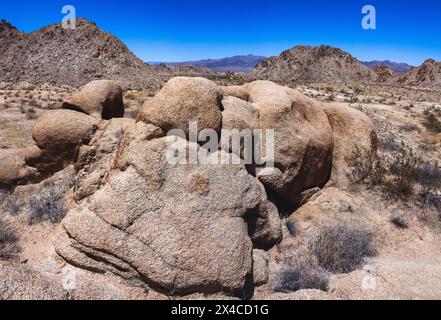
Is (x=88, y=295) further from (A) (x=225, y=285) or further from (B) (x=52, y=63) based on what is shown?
Result: (B) (x=52, y=63)

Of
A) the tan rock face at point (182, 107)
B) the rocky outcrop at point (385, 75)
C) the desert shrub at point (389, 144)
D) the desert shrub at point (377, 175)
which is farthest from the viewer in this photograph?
the rocky outcrop at point (385, 75)

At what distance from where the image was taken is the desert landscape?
419 cm

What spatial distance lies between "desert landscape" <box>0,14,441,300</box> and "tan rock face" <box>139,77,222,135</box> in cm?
2

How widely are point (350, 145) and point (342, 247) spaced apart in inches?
116

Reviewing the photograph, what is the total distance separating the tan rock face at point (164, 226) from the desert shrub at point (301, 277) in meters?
0.53

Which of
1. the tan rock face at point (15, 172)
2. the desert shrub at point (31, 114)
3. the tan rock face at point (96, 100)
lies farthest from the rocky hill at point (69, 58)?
the tan rock face at point (15, 172)

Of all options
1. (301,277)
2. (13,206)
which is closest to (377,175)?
(301,277)

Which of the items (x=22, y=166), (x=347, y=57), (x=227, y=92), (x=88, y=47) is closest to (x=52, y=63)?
(x=88, y=47)

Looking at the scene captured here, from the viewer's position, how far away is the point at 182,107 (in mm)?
4820

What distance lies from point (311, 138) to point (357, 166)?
5.15 feet

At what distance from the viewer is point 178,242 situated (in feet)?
13.9

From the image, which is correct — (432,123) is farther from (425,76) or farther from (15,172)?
(425,76)

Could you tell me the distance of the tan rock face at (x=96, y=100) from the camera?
6.80 meters

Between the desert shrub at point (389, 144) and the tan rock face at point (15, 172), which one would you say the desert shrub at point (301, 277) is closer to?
the tan rock face at point (15, 172)
